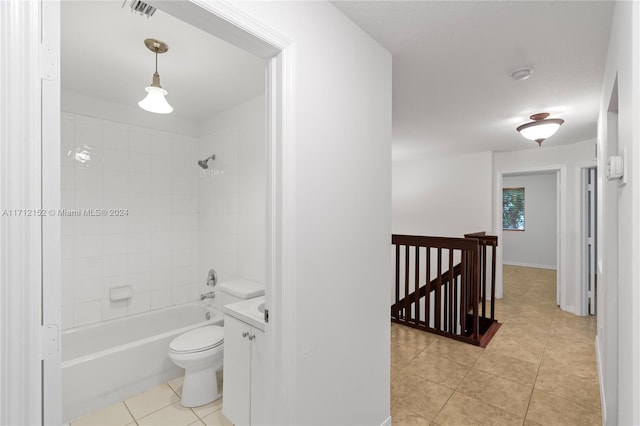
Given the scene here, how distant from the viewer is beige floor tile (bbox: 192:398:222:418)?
215 centimetres

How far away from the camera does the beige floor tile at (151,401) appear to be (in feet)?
7.20

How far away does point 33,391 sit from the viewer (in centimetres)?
71

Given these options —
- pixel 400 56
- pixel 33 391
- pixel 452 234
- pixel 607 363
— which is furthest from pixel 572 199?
pixel 33 391

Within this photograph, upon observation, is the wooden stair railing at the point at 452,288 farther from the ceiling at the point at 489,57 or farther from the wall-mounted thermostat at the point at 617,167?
the wall-mounted thermostat at the point at 617,167

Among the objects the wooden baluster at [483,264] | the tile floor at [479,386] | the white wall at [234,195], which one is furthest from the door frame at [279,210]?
the wooden baluster at [483,264]

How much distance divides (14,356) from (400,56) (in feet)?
7.37

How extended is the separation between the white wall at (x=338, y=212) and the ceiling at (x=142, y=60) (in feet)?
2.77

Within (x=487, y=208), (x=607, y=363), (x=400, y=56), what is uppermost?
(x=400, y=56)

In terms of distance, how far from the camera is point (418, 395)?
88.4 inches

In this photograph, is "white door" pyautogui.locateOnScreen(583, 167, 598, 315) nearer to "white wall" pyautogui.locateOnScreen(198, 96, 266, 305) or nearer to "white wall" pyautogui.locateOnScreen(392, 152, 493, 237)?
"white wall" pyautogui.locateOnScreen(392, 152, 493, 237)

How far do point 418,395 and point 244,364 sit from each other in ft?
4.39

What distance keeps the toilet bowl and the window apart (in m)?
7.64

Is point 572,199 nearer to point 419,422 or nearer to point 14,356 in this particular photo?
point 419,422

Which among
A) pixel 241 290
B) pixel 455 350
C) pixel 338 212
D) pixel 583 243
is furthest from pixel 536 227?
pixel 338 212
